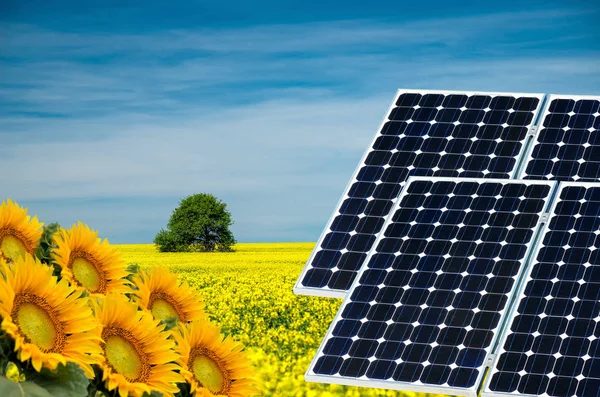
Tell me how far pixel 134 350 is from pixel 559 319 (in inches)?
332

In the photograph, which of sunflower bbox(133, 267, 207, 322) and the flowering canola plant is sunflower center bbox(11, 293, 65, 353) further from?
sunflower bbox(133, 267, 207, 322)

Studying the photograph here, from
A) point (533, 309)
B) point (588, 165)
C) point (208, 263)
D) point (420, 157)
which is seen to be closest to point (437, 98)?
point (420, 157)

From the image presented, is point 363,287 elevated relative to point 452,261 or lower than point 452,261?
lower

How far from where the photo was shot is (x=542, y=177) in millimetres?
13828

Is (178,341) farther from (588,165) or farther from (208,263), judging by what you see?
(208,263)

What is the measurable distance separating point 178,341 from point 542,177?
12.1 metres

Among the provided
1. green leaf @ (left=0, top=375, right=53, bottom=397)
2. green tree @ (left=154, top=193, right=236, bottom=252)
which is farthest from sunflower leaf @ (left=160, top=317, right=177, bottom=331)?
green tree @ (left=154, top=193, right=236, bottom=252)

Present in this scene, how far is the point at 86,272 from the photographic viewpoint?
2.93m

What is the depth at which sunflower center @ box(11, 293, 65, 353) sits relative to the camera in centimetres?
221

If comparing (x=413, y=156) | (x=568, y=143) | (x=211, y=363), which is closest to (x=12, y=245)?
(x=211, y=363)

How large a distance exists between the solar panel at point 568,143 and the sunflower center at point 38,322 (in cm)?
1243

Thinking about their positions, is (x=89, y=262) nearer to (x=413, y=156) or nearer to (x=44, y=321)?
(x=44, y=321)

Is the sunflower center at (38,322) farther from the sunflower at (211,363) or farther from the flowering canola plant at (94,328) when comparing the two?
the sunflower at (211,363)

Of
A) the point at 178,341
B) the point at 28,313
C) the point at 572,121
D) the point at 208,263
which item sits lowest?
the point at 28,313
